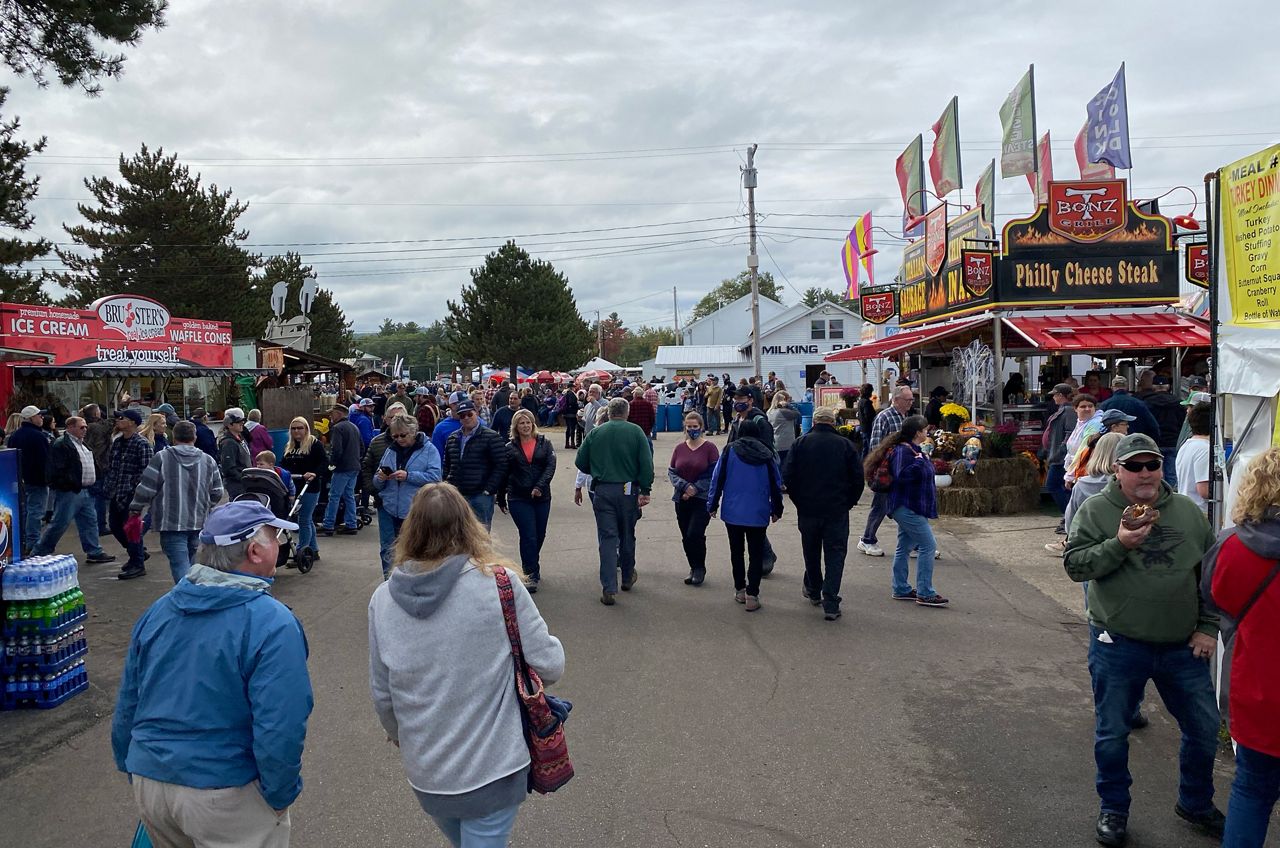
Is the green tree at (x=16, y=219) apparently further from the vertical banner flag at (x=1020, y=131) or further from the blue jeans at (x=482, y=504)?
the vertical banner flag at (x=1020, y=131)

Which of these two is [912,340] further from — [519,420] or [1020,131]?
[519,420]

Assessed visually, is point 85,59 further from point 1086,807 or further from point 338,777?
point 1086,807

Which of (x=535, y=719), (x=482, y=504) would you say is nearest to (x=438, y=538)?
(x=535, y=719)

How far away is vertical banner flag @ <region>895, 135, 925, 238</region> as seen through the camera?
22.9m

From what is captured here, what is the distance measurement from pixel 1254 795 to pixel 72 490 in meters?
10.4

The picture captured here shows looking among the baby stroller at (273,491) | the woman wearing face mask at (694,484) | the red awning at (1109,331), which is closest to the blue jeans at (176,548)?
the baby stroller at (273,491)

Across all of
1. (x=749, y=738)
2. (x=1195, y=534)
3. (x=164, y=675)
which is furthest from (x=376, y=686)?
(x=1195, y=534)

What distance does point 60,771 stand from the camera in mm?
4734

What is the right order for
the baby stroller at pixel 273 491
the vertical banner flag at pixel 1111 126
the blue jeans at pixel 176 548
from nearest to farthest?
the blue jeans at pixel 176 548 < the baby stroller at pixel 273 491 < the vertical banner flag at pixel 1111 126

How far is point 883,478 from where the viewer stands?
Result: 789 cm

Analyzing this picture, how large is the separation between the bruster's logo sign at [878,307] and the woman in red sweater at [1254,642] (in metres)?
18.7

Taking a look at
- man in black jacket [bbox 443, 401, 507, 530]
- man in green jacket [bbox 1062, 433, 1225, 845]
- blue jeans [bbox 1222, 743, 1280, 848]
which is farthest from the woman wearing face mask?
blue jeans [bbox 1222, 743, 1280, 848]

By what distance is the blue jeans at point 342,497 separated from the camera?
37.7 ft

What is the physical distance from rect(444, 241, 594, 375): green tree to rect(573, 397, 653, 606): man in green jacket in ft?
142
